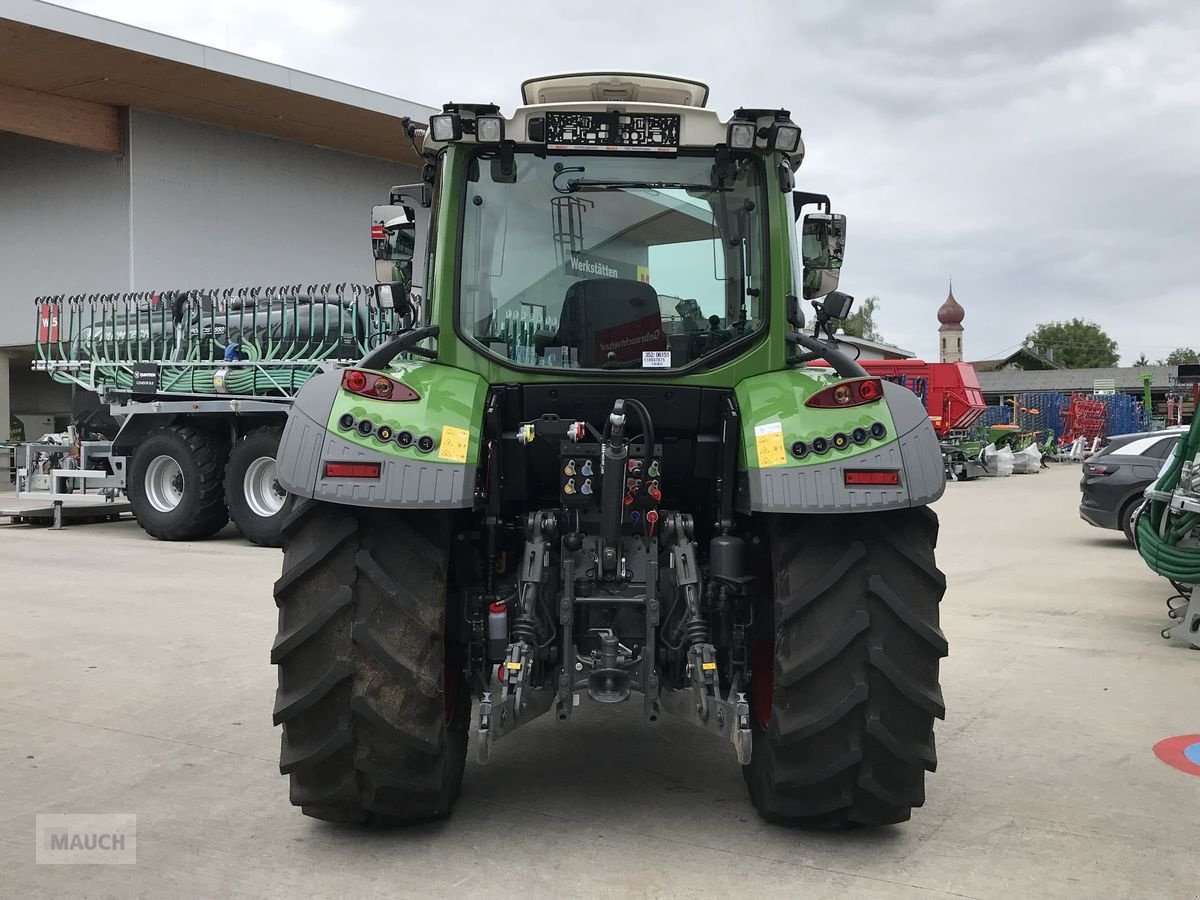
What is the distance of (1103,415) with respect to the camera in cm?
3903

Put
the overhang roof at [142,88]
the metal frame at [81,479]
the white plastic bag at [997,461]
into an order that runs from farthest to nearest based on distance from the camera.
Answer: the white plastic bag at [997,461]
the overhang roof at [142,88]
the metal frame at [81,479]

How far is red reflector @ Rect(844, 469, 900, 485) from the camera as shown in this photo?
3676 millimetres

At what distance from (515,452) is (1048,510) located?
55.0 feet

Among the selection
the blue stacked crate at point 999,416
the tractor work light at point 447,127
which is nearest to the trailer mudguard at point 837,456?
the tractor work light at point 447,127

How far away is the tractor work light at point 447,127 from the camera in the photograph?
13.8 ft

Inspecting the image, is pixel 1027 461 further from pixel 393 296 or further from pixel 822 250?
pixel 393 296

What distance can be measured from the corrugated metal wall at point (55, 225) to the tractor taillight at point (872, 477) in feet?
68.5

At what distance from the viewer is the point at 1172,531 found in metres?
7.70

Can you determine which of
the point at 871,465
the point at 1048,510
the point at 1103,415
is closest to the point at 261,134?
the point at 1048,510

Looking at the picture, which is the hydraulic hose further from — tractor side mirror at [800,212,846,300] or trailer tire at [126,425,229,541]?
trailer tire at [126,425,229,541]

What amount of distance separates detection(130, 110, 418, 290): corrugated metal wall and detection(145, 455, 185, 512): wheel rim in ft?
32.0

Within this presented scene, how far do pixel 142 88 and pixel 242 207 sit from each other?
132 inches

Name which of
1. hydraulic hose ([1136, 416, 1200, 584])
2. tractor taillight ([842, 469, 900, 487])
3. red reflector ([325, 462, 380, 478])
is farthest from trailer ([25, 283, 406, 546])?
tractor taillight ([842, 469, 900, 487])

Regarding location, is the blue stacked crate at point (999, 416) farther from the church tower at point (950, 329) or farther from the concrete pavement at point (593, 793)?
the church tower at point (950, 329)
